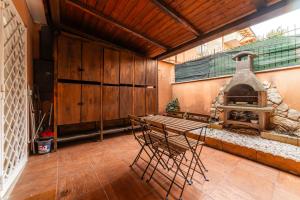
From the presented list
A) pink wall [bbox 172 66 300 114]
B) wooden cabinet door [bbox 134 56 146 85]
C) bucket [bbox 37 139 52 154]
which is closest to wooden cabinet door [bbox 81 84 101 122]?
bucket [bbox 37 139 52 154]

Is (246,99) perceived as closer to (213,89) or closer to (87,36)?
(213,89)

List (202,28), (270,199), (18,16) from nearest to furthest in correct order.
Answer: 1. (270,199)
2. (18,16)
3. (202,28)

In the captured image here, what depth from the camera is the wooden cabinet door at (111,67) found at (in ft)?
11.8

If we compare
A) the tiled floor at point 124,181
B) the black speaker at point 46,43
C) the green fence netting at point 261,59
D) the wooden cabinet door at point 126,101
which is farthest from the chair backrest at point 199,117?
the black speaker at point 46,43

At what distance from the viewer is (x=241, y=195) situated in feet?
5.27

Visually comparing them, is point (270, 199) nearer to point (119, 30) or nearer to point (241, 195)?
point (241, 195)

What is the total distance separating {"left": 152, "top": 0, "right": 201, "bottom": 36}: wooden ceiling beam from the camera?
2.31m

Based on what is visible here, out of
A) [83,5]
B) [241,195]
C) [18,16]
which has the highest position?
[83,5]

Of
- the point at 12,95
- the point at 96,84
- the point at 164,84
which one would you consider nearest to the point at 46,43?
the point at 96,84

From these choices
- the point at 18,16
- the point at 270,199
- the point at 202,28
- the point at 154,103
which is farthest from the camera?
the point at 154,103

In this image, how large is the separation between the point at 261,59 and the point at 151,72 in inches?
131

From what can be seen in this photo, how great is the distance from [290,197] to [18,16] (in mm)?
4452

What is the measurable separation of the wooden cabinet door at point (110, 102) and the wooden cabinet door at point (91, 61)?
15.7 inches

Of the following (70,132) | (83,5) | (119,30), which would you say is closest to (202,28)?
(119,30)
